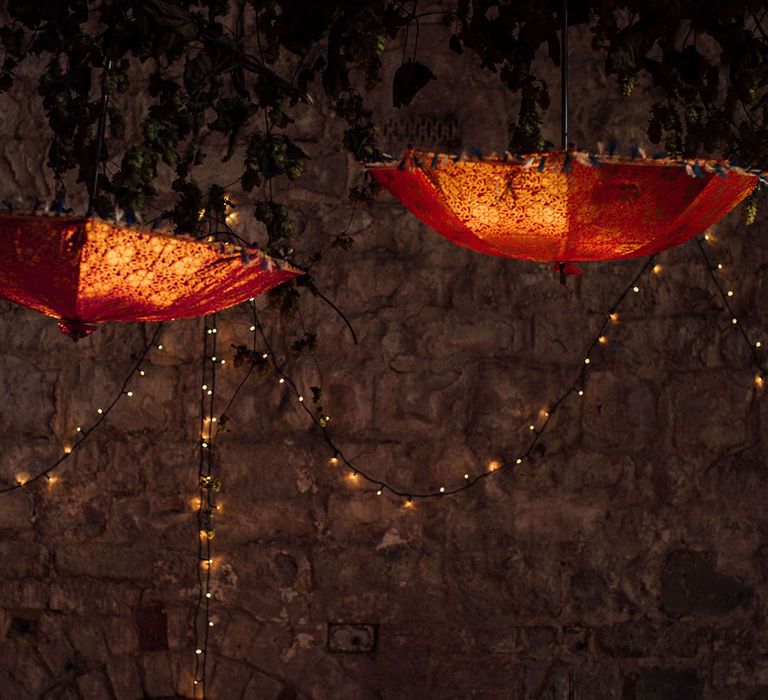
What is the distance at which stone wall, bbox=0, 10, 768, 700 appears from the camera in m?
3.55

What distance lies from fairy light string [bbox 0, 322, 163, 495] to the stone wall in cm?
3

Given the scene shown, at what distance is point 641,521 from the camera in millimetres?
3561

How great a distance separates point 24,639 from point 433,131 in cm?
229

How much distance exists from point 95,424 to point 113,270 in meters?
1.86

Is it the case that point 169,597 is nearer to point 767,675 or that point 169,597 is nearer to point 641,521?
point 641,521

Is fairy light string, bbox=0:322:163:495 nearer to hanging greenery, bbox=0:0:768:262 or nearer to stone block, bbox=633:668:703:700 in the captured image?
hanging greenery, bbox=0:0:768:262

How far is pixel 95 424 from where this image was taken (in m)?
3.79

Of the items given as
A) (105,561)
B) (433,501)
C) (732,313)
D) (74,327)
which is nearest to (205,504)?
(105,561)

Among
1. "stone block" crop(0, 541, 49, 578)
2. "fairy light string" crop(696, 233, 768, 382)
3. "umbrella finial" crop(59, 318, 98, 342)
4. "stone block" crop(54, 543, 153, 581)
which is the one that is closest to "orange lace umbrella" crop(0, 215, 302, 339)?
"umbrella finial" crop(59, 318, 98, 342)

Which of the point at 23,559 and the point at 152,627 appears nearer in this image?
the point at 152,627

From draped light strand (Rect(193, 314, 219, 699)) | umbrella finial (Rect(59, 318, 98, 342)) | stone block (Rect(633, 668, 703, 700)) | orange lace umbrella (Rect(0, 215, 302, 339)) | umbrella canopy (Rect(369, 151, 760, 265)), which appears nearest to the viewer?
umbrella canopy (Rect(369, 151, 760, 265))

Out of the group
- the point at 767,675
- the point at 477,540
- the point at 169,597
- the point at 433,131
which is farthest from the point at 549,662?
the point at 433,131

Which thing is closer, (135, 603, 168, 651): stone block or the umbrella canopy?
the umbrella canopy

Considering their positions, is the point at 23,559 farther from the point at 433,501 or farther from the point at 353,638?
the point at 433,501
